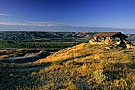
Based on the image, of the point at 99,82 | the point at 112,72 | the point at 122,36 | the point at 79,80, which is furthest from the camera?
the point at 122,36

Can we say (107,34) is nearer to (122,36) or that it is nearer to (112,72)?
(122,36)

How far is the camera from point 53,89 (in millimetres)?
8508

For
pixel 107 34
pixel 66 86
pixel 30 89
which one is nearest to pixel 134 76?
pixel 66 86

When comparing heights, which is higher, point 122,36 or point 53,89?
point 122,36

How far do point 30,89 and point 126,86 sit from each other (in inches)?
230

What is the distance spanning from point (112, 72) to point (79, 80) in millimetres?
3058

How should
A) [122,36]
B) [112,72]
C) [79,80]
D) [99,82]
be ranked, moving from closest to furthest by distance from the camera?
[99,82] < [79,80] < [112,72] < [122,36]

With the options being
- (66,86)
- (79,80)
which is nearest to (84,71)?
(79,80)

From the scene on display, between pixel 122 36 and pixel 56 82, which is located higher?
pixel 122 36

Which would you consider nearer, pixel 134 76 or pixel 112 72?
pixel 134 76

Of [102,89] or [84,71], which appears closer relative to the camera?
[102,89]

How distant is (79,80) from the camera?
10164 millimetres

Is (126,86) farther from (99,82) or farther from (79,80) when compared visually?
(79,80)

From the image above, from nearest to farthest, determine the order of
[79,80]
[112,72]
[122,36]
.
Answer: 1. [79,80]
2. [112,72]
3. [122,36]
